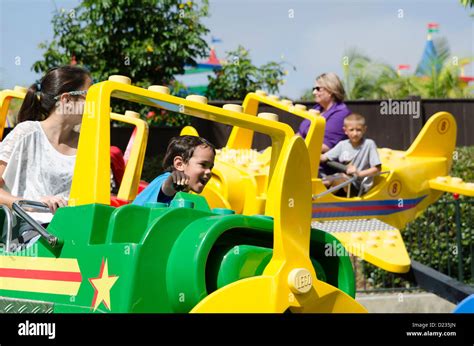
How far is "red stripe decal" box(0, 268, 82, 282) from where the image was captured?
2406 millimetres

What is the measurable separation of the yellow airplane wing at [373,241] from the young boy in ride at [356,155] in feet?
0.91

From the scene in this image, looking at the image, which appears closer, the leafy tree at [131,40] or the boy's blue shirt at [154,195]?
the boy's blue shirt at [154,195]

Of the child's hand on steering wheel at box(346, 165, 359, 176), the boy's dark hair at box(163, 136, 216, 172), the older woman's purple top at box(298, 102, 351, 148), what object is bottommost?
the child's hand on steering wheel at box(346, 165, 359, 176)

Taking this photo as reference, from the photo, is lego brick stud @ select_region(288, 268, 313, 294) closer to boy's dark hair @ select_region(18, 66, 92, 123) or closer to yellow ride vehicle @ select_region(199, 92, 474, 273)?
boy's dark hair @ select_region(18, 66, 92, 123)

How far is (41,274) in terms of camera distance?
2.54 m

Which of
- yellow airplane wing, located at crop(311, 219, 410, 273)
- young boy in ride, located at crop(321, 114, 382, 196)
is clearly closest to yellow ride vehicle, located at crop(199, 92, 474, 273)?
yellow airplane wing, located at crop(311, 219, 410, 273)

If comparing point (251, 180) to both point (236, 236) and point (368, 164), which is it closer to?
point (368, 164)

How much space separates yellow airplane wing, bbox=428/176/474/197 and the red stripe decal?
14.4 feet

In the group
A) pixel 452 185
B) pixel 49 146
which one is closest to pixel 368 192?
pixel 452 185

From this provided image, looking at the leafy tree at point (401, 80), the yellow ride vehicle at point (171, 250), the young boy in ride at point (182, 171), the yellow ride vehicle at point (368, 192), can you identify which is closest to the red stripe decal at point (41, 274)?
the yellow ride vehicle at point (171, 250)

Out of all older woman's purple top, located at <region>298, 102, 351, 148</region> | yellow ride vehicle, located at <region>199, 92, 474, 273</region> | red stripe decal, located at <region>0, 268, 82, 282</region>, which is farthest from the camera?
older woman's purple top, located at <region>298, 102, 351, 148</region>

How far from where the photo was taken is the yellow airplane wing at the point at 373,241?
5.53 m

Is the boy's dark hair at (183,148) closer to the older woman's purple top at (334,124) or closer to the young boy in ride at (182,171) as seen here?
the young boy in ride at (182,171)

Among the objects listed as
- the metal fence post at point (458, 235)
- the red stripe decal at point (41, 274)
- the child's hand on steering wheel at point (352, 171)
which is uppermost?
the child's hand on steering wheel at point (352, 171)
